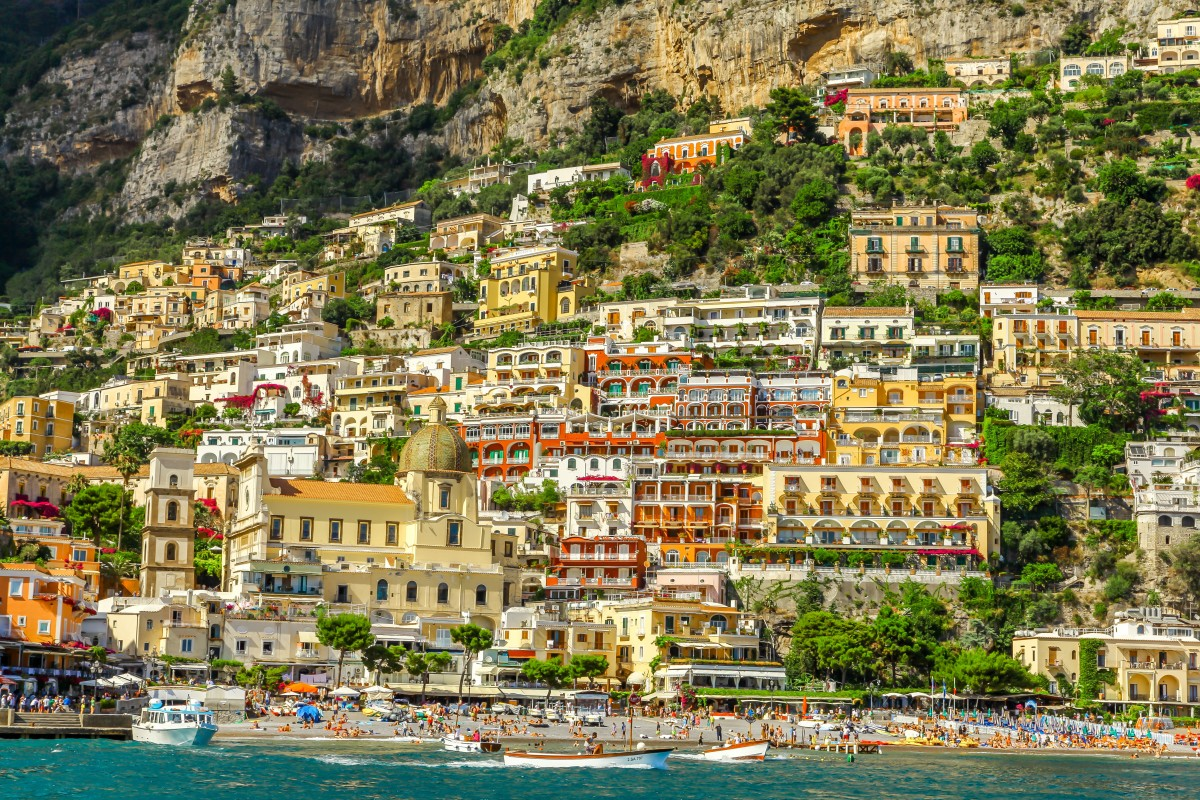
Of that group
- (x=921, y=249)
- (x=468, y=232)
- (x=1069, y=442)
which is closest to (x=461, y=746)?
(x=1069, y=442)

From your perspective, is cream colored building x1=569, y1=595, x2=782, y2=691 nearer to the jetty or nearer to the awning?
the awning

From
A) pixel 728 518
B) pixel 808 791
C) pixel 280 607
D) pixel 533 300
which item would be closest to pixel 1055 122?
pixel 533 300

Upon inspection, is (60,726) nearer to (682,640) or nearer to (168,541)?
(168,541)

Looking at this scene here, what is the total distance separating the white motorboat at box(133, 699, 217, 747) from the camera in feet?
265

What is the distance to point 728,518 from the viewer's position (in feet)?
361

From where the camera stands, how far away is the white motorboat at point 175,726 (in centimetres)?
8088

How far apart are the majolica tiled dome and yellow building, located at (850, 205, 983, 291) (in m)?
39.7

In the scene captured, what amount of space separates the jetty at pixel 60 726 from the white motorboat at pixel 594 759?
58.0ft

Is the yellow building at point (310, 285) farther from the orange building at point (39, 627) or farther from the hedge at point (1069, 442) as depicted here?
the orange building at point (39, 627)

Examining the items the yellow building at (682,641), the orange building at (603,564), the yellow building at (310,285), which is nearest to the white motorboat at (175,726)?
the yellow building at (682,641)

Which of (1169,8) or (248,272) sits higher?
(1169,8)

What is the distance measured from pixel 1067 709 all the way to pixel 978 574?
9.88 meters

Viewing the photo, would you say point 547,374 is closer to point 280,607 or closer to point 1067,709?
point 280,607

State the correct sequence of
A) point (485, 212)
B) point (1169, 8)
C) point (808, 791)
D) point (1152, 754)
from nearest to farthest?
point (808, 791) → point (1152, 754) → point (1169, 8) → point (485, 212)
